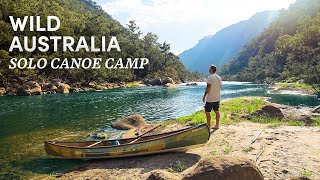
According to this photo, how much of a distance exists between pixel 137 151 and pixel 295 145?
667 cm

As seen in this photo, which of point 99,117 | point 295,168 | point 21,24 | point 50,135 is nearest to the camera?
point 295,168

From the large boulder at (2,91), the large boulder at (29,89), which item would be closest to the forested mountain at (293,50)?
the large boulder at (29,89)

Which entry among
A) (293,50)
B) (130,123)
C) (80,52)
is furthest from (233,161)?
(80,52)

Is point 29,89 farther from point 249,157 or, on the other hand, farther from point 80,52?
point 249,157

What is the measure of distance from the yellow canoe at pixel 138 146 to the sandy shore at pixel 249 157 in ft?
1.06

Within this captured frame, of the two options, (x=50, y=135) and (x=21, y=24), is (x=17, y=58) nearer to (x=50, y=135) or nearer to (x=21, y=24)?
(x=21, y=24)

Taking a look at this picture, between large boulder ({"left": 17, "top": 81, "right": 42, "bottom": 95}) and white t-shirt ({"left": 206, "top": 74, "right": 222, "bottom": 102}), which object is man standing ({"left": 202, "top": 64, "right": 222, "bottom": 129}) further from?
large boulder ({"left": 17, "top": 81, "right": 42, "bottom": 95})

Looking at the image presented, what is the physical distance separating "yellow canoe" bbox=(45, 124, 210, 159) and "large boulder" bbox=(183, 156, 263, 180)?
4.55 m

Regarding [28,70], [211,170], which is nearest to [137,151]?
[211,170]

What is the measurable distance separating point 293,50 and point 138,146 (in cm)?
5453

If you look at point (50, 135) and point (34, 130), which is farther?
point (34, 130)

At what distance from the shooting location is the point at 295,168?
9.38 metres

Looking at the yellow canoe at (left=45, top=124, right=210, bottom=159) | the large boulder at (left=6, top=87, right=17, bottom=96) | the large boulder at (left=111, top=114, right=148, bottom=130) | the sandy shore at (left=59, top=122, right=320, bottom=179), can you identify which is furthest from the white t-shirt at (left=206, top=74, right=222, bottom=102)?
the large boulder at (left=6, top=87, right=17, bottom=96)

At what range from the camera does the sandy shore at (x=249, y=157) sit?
9609mm
